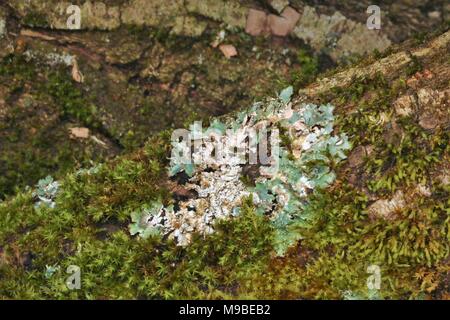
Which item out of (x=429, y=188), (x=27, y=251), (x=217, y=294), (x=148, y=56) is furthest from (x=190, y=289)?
(x=148, y=56)

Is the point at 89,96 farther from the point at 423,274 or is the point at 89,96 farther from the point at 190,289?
the point at 423,274

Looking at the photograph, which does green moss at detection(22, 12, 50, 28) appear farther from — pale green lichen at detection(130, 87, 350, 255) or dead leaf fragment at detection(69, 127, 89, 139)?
pale green lichen at detection(130, 87, 350, 255)

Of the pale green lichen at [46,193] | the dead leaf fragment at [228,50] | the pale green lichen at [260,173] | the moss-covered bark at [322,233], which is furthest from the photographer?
the dead leaf fragment at [228,50]

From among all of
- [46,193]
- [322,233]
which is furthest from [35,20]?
[322,233]

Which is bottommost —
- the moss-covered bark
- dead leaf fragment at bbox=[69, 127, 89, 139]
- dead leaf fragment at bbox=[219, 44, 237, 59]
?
the moss-covered bark

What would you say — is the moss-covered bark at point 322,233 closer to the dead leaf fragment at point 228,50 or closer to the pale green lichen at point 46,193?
the pale green lichen at point 46,193

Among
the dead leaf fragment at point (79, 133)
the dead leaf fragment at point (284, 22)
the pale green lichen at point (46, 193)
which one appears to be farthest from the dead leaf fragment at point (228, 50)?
the pale green lichen at point (46, 193)

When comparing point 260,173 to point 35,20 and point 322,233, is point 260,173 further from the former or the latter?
point 35,20

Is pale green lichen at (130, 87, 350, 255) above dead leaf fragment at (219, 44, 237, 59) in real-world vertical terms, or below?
below

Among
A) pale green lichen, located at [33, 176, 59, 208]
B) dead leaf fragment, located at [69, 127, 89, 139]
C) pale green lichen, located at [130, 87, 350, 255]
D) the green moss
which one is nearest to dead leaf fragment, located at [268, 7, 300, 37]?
dead leaf fragment, located at [69, 127, 89, 139]
